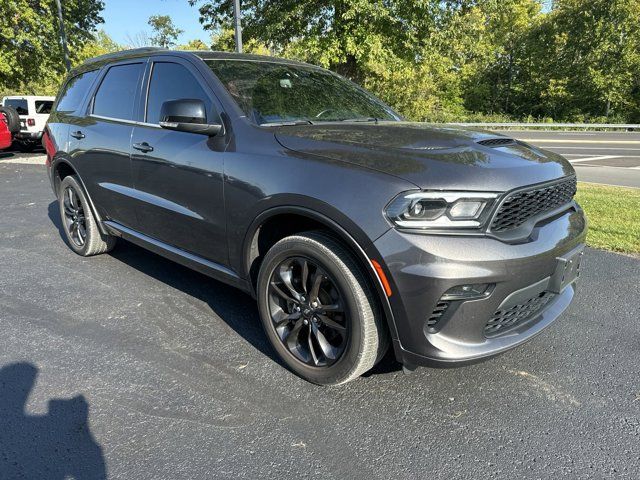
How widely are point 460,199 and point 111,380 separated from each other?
7.03ft

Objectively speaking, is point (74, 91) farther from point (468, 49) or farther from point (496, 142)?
point (468, 49)

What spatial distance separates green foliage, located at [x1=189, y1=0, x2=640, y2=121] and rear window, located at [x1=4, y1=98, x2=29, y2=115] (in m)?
6.70

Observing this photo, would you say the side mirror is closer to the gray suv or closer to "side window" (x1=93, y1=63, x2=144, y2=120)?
the gray suv

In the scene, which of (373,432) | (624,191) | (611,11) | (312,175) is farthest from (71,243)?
(611,11)

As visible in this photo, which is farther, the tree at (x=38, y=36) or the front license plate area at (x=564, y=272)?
the tree at (x=38, y=36)

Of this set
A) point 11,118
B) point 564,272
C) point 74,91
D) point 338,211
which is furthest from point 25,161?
point 564,272

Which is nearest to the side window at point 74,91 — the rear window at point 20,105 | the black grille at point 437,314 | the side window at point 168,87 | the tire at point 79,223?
the tire at point 79,223

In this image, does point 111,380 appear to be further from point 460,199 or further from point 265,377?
point 460,199

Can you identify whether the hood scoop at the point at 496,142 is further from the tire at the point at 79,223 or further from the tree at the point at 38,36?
the tree at the point at 38,36

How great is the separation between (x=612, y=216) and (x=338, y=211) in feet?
16.6

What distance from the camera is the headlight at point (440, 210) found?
2.07 meters

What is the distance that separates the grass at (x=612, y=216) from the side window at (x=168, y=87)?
4221 mm

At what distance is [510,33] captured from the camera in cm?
4138

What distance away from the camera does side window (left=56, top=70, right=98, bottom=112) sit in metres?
4.41
